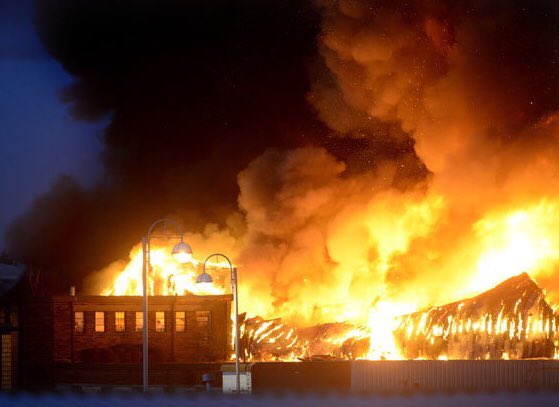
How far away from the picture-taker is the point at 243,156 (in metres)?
89.4

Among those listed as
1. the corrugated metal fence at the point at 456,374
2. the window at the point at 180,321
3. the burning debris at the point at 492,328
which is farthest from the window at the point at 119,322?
the burning debris at the point at 492,328

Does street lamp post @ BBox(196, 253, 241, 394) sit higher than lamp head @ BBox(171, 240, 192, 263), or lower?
lower

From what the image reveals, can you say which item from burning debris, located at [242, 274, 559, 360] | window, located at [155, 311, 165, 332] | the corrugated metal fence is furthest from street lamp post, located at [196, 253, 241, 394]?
burning debris, located at [242, 274, 559, 360]

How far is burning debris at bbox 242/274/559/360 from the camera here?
56.8 m

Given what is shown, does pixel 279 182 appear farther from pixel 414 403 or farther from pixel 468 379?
pixel 414 403

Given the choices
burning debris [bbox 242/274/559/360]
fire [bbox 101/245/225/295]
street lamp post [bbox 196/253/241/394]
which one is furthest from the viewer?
fire [bbox 101/245/225/295]

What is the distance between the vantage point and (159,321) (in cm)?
5947

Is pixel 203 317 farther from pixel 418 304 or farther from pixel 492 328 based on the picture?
pixel 492 328

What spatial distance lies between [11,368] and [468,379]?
865 inches

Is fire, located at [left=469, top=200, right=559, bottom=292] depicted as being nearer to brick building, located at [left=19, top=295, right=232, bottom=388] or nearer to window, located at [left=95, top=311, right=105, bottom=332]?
brick building, located at [left=19, top=295, right=232, bottom=388]

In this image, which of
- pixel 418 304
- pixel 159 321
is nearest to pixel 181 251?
pixel 159 321

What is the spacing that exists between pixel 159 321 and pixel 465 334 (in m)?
15.4

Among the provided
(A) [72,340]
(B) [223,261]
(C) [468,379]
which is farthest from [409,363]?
(B) [223,261]

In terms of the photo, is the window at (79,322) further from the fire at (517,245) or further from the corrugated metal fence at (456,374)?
the fire at (517,245)
